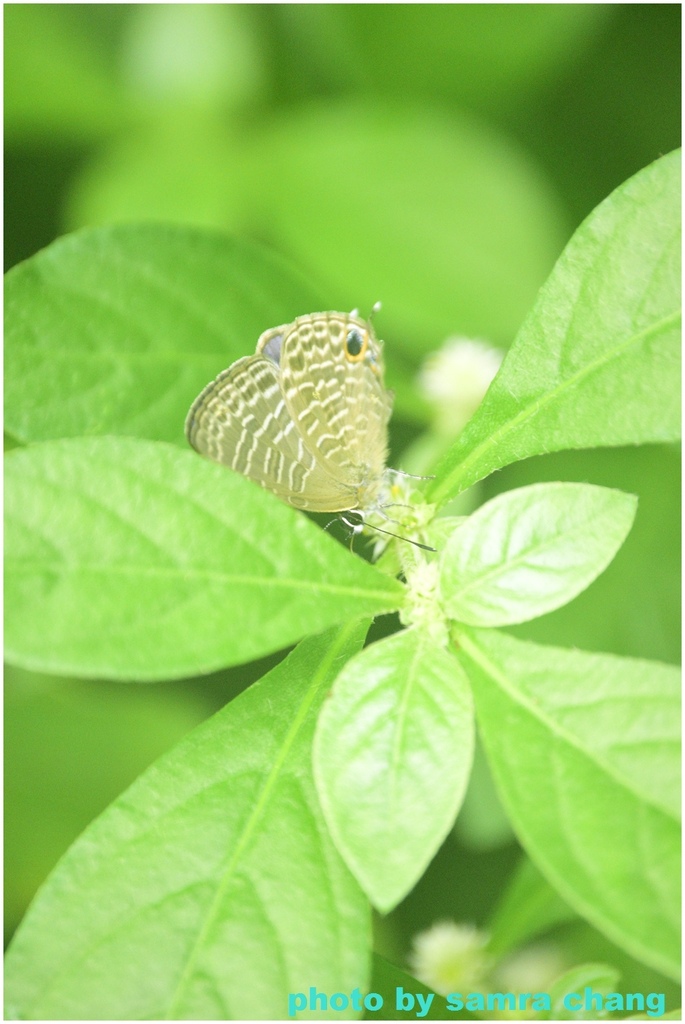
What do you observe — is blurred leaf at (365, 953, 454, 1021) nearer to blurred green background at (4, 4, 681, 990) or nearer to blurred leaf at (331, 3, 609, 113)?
blurred green background at (4, 4, 681, 990)

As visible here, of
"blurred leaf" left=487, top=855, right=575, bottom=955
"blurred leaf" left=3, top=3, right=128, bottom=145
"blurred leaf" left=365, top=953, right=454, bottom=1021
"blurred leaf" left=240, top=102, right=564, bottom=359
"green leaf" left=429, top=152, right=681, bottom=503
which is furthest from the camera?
"blurred leaf" left=3, top=3, right=128, bottom=145

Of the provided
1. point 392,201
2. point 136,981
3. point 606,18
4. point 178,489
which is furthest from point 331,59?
point 136,981

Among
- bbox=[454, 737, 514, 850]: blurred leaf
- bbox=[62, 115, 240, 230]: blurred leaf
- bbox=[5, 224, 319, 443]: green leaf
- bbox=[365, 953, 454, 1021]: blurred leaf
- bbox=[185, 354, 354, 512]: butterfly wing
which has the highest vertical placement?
bbox=[62, 115, 240, 230]: blurred leaf

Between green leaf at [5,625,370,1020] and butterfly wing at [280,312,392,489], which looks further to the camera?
butterfly wing at [280,312,392,489]

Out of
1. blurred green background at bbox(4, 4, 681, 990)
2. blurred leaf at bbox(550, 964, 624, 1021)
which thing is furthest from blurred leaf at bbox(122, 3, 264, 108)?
blurred leaf at bbox(550, 964, 624, 1021)

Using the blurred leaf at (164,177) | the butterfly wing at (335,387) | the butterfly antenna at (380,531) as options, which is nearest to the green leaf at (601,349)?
the butterfly antenna at (380,531)

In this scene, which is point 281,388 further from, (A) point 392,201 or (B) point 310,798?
(A) point 392,201
